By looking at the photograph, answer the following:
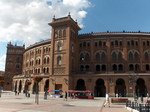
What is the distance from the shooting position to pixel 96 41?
64375 millimetres

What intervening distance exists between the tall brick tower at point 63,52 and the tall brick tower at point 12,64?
3762 cm

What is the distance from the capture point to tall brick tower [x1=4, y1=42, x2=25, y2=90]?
95.2 meters

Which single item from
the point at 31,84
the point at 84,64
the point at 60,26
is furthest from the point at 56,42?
the point at 31,84

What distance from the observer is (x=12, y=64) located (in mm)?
95812

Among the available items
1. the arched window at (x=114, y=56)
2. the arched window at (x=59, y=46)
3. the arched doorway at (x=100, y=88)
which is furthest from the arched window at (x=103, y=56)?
the arched window at (x=59, y=46)

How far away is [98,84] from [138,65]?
479 inches

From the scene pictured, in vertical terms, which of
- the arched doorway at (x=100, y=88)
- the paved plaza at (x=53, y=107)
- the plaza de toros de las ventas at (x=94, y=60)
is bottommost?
the paved plaza at (x=53, y=107)

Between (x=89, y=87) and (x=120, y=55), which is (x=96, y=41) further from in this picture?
(x=89, y=87)

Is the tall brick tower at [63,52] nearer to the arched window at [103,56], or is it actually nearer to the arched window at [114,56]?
the arched window at [103,56]

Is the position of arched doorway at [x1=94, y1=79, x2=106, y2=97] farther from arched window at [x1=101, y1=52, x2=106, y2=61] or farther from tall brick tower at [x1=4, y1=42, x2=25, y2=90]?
tall brick tower at [x1=4, y1=42, x2=25, y2=90]

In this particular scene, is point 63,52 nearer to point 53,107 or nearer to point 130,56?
point 130,56

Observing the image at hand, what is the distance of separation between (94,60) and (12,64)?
45.9m

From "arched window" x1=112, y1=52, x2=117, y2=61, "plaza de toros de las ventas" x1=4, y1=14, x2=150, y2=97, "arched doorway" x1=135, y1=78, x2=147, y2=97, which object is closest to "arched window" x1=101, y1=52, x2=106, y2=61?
"plaza de toros de las ventas" x1=4, y1=14, x2=150, y2=97

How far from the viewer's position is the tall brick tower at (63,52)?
59531mm
